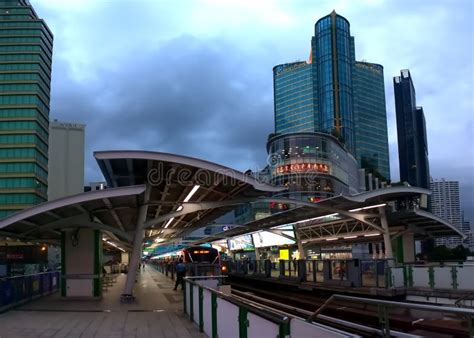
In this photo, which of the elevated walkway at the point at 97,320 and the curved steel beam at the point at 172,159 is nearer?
the elevated walkway at the point at 97,320

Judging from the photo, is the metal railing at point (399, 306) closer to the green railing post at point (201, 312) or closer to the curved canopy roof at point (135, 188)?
the green railing post at point (201, 312)

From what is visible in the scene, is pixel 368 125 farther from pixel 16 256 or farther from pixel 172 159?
pixel 172 159

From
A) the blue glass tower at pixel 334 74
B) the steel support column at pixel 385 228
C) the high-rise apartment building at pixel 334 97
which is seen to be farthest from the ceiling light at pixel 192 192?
the blue glass tower at pixel 334 74

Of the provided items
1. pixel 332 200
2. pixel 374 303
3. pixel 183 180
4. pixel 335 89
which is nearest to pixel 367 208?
pixel 332 200

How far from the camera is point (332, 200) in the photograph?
2802cm

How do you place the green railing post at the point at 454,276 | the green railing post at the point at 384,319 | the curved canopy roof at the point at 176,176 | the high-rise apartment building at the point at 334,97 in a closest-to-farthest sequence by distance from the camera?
the green railing post at the point at 384,319 < the curved canopy roof at the point at 176,176 < the green railing post at the point at 454,276 < the high-rise apartment building at the point at 334,97

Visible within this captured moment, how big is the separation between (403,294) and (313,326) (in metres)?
19.0

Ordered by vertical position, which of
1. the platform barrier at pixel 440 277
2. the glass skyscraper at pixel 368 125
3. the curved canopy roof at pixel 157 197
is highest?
the glass skyscraper at pixel 368 125

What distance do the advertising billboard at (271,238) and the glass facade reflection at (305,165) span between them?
185 ft

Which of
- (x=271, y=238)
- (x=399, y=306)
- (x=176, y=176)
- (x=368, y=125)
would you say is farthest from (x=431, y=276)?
(x=368, y=125)

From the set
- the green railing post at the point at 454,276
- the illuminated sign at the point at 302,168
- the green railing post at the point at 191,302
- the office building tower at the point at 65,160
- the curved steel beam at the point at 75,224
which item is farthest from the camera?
the office building tower at the point at 65,160

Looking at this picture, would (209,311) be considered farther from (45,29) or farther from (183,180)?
(45,29)

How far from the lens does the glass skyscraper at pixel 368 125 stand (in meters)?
184

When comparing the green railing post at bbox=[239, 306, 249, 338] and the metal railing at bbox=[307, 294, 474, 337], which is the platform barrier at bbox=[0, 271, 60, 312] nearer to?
the green railing post at bbox=[239, 306, 249, 338]
